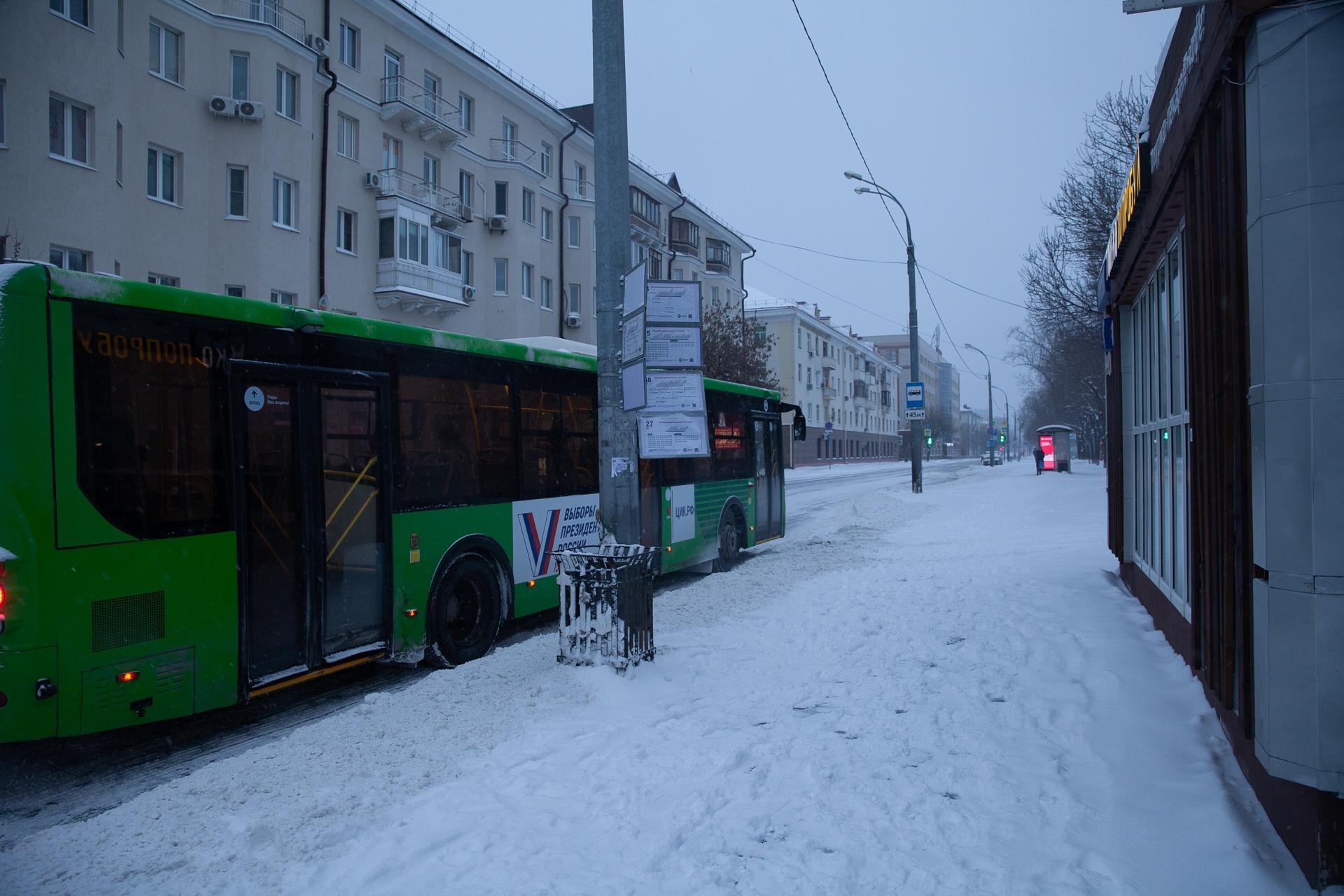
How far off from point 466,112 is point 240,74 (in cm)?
989

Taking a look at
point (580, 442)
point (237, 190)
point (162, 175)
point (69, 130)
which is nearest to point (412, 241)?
point (237, 190)

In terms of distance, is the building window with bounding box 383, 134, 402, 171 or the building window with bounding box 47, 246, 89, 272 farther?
the building window with bounding box 383, 134, 402, 171

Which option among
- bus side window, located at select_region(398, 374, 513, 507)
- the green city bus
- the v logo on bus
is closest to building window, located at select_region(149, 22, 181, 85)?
the green city bus

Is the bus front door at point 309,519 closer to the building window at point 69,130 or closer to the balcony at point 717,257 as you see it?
the building window at point 69,130

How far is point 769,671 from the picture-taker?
6.38 metres

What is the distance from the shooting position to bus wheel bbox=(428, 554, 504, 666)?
7207 mm

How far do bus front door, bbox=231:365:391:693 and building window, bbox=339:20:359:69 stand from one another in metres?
24.4

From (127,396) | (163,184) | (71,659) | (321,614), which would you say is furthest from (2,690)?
(163,184)

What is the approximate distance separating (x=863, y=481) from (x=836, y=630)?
33659 millimetres

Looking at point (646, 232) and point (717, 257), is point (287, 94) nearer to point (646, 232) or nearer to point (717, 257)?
point (646, 232)

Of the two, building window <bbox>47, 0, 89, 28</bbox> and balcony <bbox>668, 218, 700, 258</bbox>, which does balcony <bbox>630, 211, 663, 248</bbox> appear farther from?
building window <bbox>47, 0, 89, 28</bbox>

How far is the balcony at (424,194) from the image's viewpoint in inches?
1095

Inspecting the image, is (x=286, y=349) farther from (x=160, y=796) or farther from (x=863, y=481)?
(x=863, y=481)

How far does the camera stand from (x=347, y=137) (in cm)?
2725
